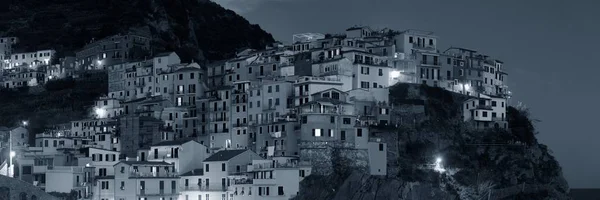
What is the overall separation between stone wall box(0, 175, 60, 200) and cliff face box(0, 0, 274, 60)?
122ft

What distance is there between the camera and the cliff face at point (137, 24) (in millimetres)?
114500

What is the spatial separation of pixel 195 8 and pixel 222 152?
59.6m

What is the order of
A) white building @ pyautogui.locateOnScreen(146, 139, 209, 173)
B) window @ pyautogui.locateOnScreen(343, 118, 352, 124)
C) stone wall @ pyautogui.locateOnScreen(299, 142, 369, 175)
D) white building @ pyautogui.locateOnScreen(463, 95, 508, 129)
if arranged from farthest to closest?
white building @ pyautogui.locateOnScreen(463, 95, 508, 129) < white building @ pyautogui.locateOnScreen(146, 139, 209, 173) < window @ pyautogui.locateOnScreen(343, 118, 352, 124) < stone wall @ pyautogui.locateOnScreen(299, 142, 369, 175)

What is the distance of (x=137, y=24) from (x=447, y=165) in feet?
157

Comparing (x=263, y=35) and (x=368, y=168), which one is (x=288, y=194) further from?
(x=263, y=35)

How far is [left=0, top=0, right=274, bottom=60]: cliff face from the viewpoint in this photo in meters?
114

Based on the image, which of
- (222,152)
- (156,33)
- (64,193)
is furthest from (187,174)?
(156,33)

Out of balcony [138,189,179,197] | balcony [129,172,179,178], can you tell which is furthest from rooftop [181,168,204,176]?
balcony [138,189,179,197]

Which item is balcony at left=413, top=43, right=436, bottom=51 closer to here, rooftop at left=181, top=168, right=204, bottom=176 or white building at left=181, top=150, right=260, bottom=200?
white building at left=181, top=150, right=260, bottom=200

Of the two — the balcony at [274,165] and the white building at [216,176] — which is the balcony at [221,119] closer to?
the white building at [216,176]

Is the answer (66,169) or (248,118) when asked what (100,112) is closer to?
(248,118)

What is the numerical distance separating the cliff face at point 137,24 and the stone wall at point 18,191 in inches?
1466

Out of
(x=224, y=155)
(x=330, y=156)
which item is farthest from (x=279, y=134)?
(x=330, y=156)

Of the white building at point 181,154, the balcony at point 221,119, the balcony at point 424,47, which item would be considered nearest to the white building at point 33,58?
the balcony at point 221,119
